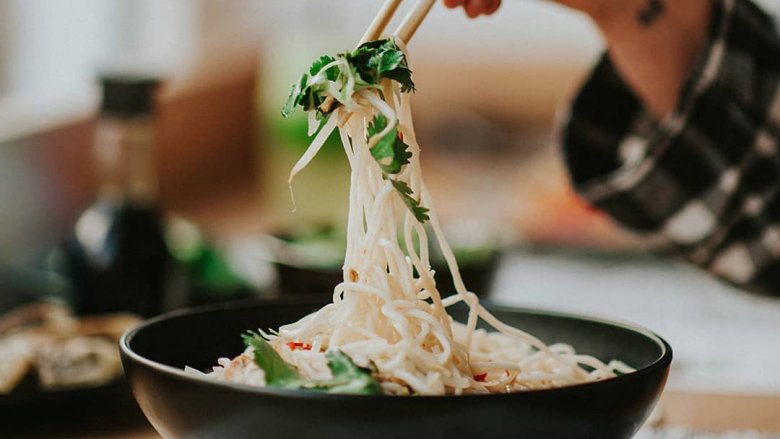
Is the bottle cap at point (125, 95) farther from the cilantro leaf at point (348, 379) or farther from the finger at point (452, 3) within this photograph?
the cilantro leaf at point (348, 379)

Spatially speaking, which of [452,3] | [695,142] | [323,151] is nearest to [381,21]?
[452,3]

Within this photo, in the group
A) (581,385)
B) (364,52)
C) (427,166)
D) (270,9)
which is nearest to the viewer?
(581,385)

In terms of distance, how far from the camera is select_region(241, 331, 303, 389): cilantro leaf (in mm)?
657

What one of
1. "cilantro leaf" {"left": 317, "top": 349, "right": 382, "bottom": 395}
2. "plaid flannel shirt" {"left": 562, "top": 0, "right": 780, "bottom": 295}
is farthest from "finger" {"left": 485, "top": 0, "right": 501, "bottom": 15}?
"plaid flannel shirt" {"left": 562, "top": 0, "right": 780, "bottom": 295}

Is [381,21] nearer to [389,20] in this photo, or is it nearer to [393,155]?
[389,20]

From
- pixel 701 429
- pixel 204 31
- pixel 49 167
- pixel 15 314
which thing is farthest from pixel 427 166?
pixel 701 429

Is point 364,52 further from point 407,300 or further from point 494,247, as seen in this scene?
point 494,247

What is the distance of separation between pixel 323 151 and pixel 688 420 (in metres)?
1.33

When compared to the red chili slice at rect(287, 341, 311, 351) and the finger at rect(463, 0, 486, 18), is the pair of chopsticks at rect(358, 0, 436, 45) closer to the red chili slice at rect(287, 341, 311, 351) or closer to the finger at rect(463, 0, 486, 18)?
the finger at rect(463, 0, 486, 18)

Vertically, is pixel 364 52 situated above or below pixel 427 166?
above

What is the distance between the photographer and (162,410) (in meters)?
0.65

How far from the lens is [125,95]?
1.49 meters

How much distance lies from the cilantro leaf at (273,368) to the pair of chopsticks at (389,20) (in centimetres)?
19

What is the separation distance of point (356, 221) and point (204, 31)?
283cm
